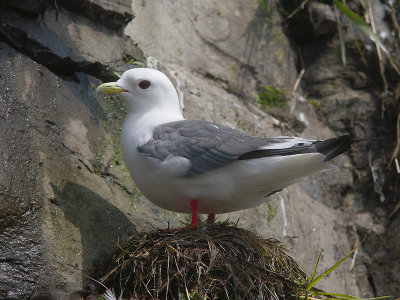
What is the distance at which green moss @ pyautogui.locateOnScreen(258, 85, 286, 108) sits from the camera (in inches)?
219

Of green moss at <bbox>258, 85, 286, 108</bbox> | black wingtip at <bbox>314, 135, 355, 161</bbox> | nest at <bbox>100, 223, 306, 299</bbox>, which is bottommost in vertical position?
nest at <bbox>100, 223, 306, 299</bbox>

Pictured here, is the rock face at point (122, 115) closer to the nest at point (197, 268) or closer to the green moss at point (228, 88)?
the green moss at point (228, 88)

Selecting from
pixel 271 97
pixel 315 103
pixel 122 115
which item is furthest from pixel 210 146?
pixel 315 103

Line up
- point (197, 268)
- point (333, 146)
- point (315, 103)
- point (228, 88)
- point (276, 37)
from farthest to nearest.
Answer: point (276, 37), point (315, 103), point (228, 88), point (333, 146), point (197, 268)

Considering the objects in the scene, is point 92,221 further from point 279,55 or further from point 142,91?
point 279,55

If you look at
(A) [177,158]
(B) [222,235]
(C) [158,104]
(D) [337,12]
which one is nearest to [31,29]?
(C) [158,104]

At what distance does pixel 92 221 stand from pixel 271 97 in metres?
2.72

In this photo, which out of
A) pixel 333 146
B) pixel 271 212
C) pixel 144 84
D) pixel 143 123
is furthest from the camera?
pixel 271 212

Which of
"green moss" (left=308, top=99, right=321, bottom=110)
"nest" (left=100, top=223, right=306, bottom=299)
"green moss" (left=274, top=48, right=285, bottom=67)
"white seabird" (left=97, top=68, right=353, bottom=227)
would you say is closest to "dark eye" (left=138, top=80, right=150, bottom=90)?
"white seabird" (left=97, top=68, right=353, bottom=227)

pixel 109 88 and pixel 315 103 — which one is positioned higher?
pixel 315 103

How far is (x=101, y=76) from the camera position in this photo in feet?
14.2

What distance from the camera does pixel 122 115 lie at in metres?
4.36

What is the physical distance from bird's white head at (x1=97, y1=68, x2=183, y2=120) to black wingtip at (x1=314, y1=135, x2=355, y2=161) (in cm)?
112

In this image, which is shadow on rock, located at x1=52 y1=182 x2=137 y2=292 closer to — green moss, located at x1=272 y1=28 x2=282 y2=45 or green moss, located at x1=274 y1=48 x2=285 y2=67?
green moss, located at x1=274 y1=48 x2=285 y2=67
